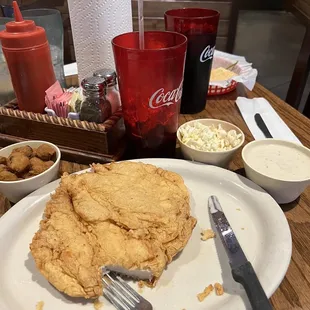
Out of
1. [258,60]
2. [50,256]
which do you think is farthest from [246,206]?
[258,60]

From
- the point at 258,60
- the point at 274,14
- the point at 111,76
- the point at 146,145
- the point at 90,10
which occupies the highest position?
the point at 90,10

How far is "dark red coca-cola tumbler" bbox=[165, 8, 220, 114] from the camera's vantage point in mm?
1198

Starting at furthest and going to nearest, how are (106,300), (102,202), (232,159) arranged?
Answer: (232,159) → (102,202) → (106,300)

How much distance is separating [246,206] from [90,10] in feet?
2.91

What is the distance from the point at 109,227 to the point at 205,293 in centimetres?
26

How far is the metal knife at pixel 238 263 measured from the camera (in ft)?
2.06

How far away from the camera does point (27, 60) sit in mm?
1100

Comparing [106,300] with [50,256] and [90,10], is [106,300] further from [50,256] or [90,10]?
[90,10]

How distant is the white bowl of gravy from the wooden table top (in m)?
0.06

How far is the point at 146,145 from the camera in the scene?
109 centimetres

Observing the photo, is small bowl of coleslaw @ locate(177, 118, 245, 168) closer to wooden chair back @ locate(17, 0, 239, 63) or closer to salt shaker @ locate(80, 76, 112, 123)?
salt shaker @ locate(80, 76, 112, 123)

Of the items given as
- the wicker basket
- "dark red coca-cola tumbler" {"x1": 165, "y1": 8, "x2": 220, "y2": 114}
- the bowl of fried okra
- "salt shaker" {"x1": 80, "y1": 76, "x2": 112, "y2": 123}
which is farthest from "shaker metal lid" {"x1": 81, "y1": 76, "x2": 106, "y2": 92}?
"dark red coca-cola tumbler" {"x1": 165, "y1": 8, "x2": 220, "y2": 114}

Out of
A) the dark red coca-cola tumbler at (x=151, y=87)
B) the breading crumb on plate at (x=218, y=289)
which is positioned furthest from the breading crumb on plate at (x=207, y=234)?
the dark red coca-cola tumbler at (x=151, y=87)

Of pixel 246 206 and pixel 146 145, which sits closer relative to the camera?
pixel 246 206
